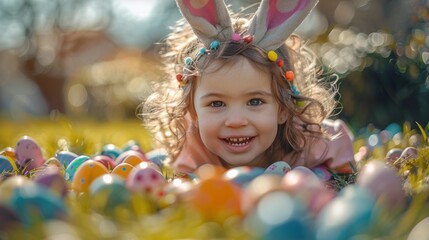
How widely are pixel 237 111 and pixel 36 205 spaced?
63.4 inches

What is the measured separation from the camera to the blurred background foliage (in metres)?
5.32

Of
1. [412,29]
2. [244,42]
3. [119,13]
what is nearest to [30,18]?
[119,13]

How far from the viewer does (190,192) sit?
1.96 meters

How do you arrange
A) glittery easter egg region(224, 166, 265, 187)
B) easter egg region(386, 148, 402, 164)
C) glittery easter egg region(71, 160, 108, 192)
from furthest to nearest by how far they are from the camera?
easter egg region(386, 148, 402, 164) < glittery easter egg region(71, 160, 108, 192) < glittery easter egg region(224, 166, 265, 187)

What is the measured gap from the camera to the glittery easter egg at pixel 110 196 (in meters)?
2.00

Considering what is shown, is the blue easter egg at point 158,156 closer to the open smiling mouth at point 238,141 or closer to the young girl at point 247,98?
the young girl at point 247,98

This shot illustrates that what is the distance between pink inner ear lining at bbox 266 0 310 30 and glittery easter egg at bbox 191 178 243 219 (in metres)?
1.56

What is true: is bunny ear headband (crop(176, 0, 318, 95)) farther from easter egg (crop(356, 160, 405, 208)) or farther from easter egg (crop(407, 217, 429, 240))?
easter egg (crop(407, 217, 429, 240))

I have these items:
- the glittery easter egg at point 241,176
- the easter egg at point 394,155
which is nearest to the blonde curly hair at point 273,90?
the easter egg at point 394,155

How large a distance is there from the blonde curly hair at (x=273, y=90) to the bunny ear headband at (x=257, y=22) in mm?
56

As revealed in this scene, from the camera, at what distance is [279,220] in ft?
5.02

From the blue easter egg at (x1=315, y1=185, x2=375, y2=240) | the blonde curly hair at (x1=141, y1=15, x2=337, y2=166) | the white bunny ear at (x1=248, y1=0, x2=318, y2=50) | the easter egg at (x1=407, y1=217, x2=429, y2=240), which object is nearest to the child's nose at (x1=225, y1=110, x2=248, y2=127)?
the blonde curly hair at (x1=141, y1=15, x2=337, y2=166)

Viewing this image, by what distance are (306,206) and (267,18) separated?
68.3 inches

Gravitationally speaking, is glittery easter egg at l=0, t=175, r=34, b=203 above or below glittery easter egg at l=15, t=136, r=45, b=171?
below
